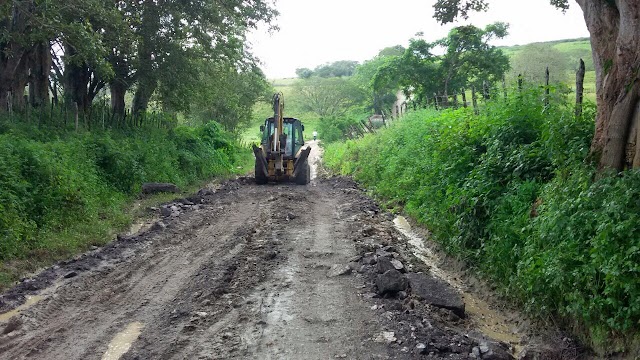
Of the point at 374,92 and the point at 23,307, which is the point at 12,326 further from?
the point at 374,92

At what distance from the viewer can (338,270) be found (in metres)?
8.80

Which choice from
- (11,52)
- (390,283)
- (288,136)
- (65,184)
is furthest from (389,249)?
(11,52)

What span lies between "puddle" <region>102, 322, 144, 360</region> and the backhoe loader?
13874 millimetres

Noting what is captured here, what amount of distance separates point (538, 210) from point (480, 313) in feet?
5.35

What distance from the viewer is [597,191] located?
618 cm

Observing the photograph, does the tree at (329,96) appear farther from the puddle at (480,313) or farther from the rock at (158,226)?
the puddle at (480,313)

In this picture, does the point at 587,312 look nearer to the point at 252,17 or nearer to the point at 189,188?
the point at 189,188

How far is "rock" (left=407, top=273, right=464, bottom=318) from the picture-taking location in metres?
7.25

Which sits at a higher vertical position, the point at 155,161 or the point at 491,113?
the point at 491,113

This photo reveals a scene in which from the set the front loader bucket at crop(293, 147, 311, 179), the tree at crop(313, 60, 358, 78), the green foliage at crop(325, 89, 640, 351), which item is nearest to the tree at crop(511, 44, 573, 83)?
the front loader bucket at crop(293, 147, 311, 179)

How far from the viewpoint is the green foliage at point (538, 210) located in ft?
17.8

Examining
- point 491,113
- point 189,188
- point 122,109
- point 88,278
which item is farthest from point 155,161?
point 491,113

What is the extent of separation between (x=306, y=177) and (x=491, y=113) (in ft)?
36.2

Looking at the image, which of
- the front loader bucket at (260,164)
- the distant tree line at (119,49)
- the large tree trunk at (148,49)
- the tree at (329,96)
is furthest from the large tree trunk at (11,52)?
the tree at (329,96)
